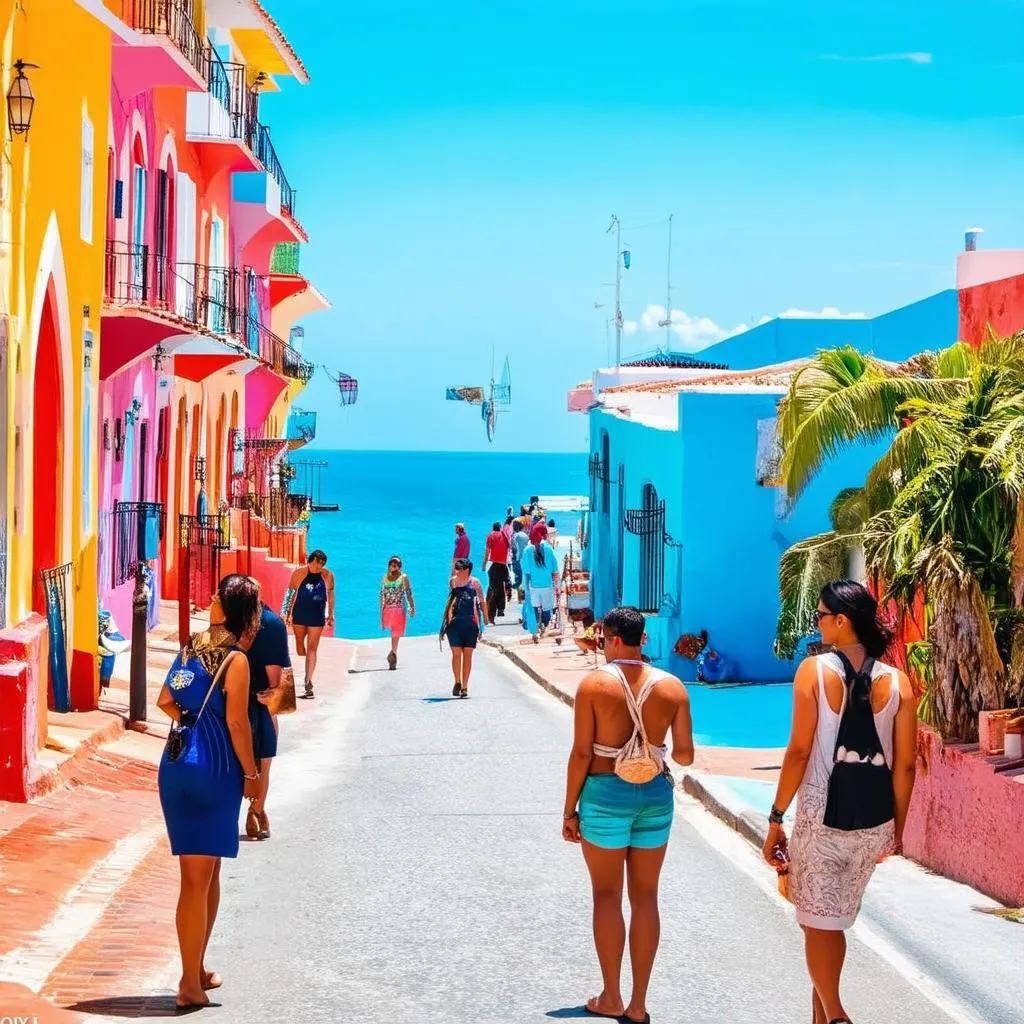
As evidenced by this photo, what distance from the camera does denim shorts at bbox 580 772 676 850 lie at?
6891 millimetres

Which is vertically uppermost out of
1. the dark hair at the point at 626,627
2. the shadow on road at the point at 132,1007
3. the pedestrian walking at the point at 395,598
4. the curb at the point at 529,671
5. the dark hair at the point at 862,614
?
the dark hair at the point at 862,614

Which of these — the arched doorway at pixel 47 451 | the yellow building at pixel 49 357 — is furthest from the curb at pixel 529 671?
the arched doorway at pixel 47 451

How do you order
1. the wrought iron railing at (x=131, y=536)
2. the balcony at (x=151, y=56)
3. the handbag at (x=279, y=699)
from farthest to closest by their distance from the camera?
the wrought iron railing at (x=131, y=536) < the balcony at (x=151, y=56) < the handbag at (x=279, y=699)

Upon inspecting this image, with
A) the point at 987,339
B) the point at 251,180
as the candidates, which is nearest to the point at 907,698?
the point at 987,339

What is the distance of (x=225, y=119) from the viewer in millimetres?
26625

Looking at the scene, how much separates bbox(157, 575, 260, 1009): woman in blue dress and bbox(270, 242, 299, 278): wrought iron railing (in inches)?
A: 1288

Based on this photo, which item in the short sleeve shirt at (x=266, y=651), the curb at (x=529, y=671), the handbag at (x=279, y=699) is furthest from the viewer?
the curb at (x=529, y=671)

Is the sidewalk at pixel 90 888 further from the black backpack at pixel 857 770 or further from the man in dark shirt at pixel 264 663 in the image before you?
the black backpack at pixel 857 770

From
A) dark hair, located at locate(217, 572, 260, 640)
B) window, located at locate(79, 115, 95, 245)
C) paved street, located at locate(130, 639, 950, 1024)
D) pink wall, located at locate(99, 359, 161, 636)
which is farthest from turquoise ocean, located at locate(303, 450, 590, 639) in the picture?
dark hair, located at locate(217, 572, 260, 640)

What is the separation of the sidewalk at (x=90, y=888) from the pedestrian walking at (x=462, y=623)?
6010 millimetres

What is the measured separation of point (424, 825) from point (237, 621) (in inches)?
184

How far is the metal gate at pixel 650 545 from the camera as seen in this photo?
83.7 ft

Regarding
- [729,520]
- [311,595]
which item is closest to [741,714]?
[729,520]

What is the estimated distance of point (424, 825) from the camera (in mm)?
11578
